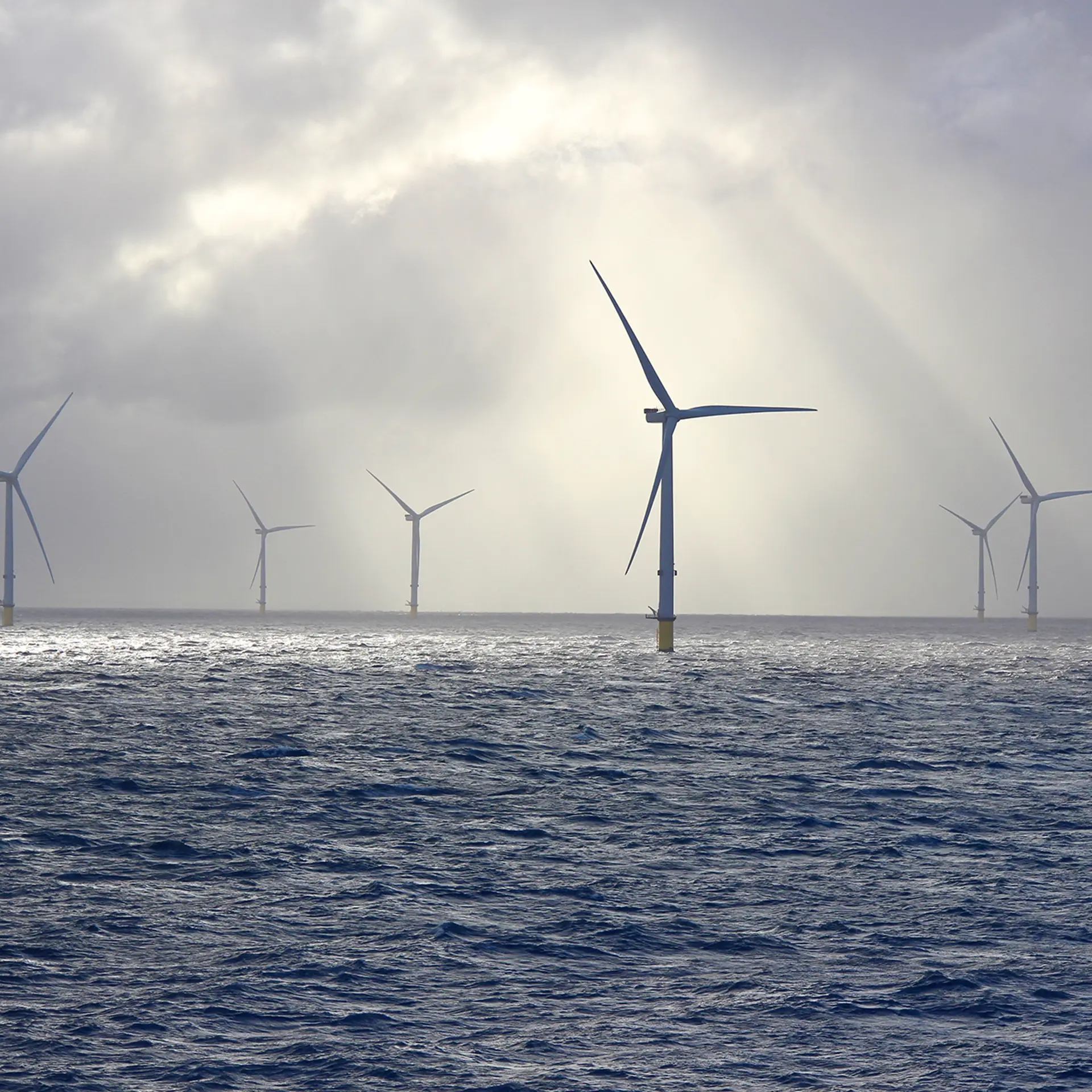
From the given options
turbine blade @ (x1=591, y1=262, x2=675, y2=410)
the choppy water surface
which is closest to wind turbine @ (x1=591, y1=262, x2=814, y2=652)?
turbine blade @ (x1=591, y1=262, x2=675, y2=410)

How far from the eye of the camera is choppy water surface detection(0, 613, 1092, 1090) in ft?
60.5

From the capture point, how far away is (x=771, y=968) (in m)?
22.6

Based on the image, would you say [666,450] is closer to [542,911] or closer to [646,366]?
[646,366]

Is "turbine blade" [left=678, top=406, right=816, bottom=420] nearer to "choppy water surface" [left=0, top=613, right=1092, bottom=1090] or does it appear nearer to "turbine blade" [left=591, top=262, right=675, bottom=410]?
"turbine blade" [left=591, top=262, right=675, bottom=410]

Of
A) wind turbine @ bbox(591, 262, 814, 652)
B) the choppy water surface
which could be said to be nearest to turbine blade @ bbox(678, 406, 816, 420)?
wind turbine @ bbox(591, 262, 814, 652)

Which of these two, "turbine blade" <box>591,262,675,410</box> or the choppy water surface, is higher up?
"turbine blade" <box>591,262,675,410</box>

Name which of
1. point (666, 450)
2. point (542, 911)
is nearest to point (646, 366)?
point (666, 450)

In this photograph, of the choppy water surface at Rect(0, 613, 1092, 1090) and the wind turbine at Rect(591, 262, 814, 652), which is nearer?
the choppy water surface at Rect(0, 613, 1092, 1090)

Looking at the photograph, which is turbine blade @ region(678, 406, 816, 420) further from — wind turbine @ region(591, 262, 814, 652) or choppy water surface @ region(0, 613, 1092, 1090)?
choppy water surface @ region(0, 613, 1092, 1090)

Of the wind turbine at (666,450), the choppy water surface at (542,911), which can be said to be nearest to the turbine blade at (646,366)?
the wind turbine at (666,450)

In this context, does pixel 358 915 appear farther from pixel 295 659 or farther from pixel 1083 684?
pixel 295 659

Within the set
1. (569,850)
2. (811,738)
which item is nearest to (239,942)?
(569,850)

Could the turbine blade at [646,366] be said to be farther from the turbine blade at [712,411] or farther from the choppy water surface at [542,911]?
the choppy water surface at [542,911]

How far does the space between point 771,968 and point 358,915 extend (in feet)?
28.3
